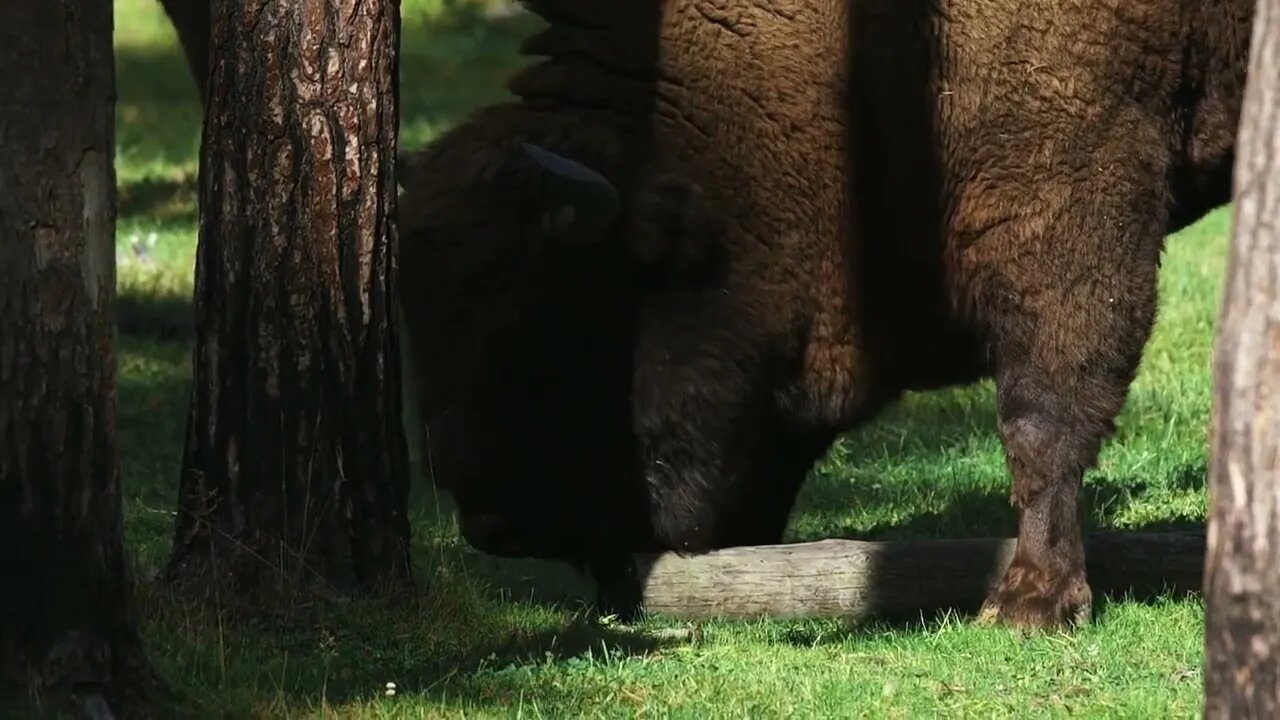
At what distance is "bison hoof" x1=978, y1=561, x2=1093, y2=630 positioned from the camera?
674 cm

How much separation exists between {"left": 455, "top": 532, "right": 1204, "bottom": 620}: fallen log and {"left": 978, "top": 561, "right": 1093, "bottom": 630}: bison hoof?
0.55 ft

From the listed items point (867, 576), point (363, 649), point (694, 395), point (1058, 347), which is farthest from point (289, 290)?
point (1058, 347)

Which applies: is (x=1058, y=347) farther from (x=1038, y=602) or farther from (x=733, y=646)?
(x=733, y=646)

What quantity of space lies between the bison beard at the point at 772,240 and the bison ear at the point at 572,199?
1 centimetres

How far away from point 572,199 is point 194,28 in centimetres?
300

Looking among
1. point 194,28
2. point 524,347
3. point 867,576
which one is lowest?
point 867,576

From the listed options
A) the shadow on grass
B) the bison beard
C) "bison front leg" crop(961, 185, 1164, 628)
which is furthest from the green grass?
the bison beard

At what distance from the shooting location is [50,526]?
4.85 m

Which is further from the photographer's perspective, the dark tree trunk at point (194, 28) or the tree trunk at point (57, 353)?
the dark tree trunk at point (194, 28)

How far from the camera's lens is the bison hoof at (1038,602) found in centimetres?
674

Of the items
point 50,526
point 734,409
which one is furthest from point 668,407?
point 50,526

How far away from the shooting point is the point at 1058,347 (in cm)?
682

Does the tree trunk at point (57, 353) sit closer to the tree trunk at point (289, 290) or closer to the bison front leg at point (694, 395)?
the tree trunk at point (289, 290)

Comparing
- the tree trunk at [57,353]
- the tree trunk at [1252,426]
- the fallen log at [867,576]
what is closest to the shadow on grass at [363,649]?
the fallen log at [867,576]
